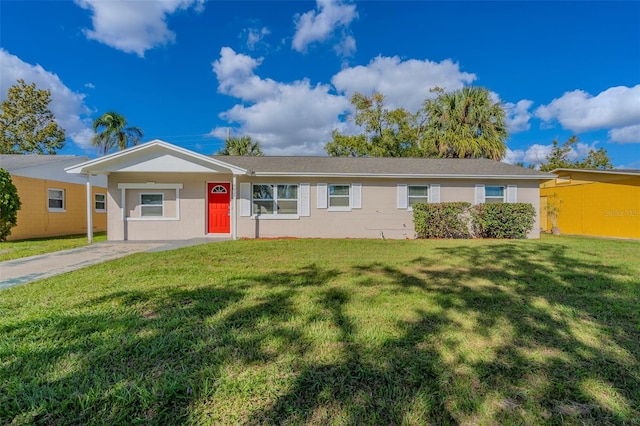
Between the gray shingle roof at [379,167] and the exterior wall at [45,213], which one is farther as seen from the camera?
the exterior wall at [45,213]

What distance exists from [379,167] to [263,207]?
5.13 metres

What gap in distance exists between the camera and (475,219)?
1172cm

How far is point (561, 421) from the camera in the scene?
1906 mm

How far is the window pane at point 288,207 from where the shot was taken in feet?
39.7

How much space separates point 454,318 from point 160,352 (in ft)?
10.2

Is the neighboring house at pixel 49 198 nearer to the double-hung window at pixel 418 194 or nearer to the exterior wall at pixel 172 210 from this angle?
the exterior wall at pixel 172 210

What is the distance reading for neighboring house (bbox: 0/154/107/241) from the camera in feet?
40.6

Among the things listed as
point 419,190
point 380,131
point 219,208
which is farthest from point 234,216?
point 380,131

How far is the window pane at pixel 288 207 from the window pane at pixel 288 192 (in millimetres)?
172

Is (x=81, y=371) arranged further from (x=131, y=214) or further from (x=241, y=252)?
(x=131, y=214)

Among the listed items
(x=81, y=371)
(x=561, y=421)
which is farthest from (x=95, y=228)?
(x=561, y=421)

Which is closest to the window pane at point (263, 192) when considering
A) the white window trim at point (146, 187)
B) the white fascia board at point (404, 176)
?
the white fascia board at point (404, 176)

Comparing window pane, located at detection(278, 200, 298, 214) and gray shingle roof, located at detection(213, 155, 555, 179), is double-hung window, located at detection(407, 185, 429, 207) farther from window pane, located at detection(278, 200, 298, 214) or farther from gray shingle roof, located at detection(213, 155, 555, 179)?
window pane, located at detection(278, 200, 298, 214)

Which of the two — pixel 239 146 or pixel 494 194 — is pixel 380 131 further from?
pixel 494 194
